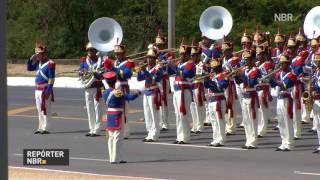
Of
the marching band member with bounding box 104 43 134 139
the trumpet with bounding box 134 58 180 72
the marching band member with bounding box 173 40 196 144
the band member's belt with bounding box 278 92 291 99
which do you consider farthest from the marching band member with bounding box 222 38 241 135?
the marching band member with bounding box 104 43 134 139

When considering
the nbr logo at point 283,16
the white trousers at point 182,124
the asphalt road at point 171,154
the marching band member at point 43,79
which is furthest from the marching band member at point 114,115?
the nbr logo at point 283,16

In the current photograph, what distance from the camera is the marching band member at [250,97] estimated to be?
57.4ft

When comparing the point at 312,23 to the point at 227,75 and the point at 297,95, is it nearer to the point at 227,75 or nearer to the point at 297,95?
the point at 297,95

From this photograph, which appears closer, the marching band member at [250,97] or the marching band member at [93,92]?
the marching band member at [250,97]

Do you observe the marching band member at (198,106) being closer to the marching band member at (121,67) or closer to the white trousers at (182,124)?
the white trousers at (182,124)

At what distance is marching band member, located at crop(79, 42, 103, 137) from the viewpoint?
19.5 metres

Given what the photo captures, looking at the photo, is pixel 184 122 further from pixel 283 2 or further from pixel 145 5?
pixel 145 5

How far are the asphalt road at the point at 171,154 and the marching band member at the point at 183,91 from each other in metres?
0.29

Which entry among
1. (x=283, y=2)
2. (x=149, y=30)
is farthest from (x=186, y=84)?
(x=149, y=30)

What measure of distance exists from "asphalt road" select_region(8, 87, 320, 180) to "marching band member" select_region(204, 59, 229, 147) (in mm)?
304

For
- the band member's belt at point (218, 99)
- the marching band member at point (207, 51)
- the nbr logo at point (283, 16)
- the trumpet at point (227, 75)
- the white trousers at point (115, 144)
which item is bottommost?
the white trousers at point (115, 144)

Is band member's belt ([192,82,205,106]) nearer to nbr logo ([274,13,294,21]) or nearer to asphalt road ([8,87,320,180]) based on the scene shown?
asphalt road ([8,87,320,180])

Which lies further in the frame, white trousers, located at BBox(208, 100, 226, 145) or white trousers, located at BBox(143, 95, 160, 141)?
white trousers, located at BBox(143, 95, 160, 141)

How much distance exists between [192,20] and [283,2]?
4.09 m
